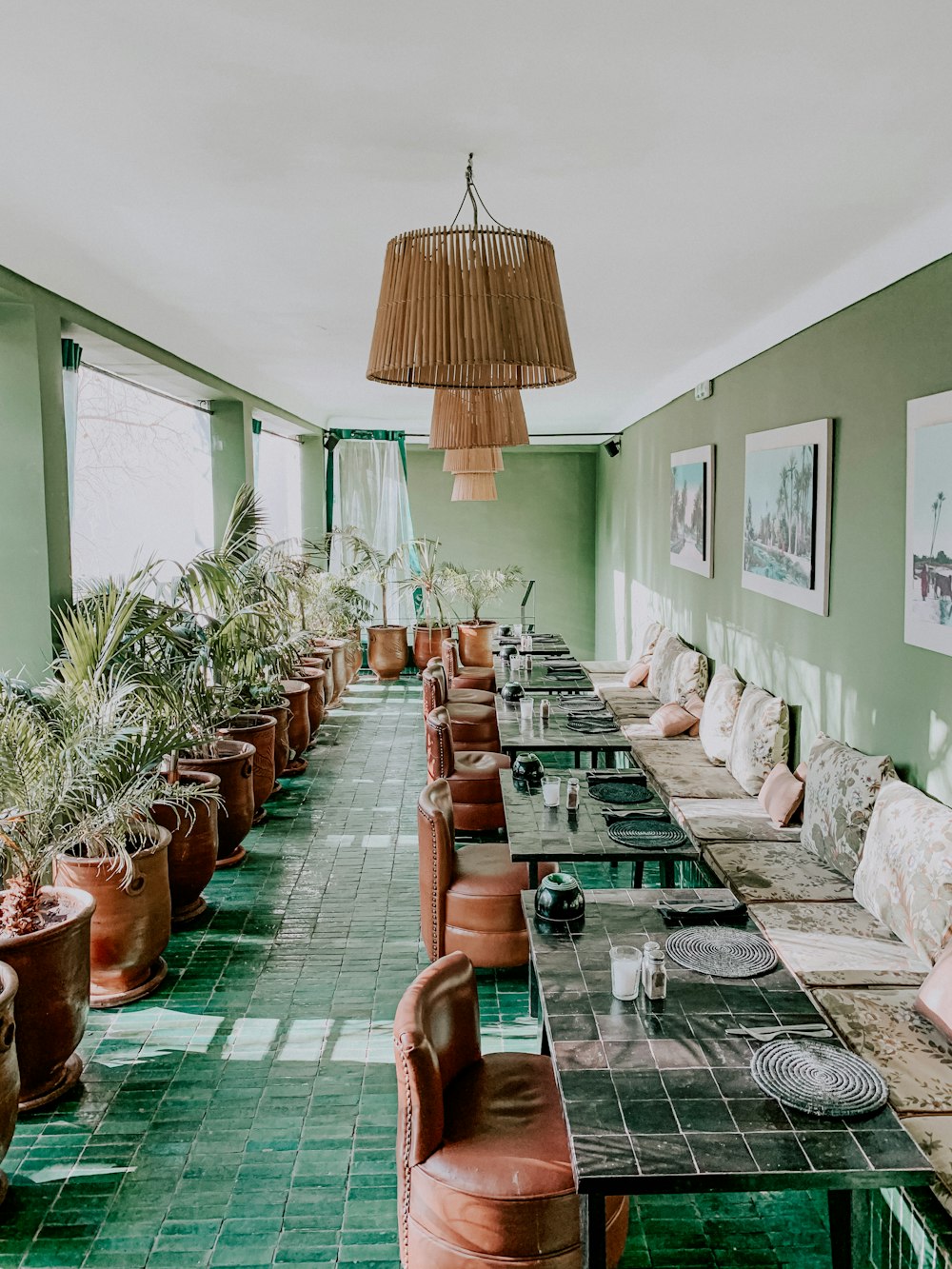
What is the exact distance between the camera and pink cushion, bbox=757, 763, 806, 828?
457 cm

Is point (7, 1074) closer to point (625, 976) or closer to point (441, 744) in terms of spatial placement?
point (625, 976)

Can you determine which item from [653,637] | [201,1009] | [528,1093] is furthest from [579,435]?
[528,1093]

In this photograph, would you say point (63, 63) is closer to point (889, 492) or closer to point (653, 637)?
point (889, 492)

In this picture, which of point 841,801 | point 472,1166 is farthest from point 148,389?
point 472,1166

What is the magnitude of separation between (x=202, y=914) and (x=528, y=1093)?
2754 mm

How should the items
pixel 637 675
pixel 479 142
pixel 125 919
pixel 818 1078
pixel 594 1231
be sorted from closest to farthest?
pixel 594 1231
pixel 818 1078
pixel 479 142
pixel 125 919
pixel 637 675

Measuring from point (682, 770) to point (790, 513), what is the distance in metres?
1.60

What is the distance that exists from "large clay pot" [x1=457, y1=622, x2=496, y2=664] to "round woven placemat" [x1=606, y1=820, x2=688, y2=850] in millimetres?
7550

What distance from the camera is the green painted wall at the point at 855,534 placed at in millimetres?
3764

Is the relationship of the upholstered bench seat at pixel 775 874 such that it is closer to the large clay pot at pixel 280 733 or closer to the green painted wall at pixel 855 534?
the green painted wall at pixel 855 534

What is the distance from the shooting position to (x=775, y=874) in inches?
157

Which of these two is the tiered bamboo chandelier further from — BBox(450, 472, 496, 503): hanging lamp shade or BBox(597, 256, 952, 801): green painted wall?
BBox(450, 472, 496, 503): hanging lamp shade

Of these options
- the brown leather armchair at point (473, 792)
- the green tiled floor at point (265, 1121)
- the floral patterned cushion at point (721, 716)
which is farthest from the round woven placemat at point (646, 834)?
the floral patterned cushion at point (721, 716)

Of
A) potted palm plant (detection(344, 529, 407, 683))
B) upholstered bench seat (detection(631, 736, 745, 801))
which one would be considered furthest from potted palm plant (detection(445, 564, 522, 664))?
upholstered bench seat (detection(631, 736, 745, 801))
